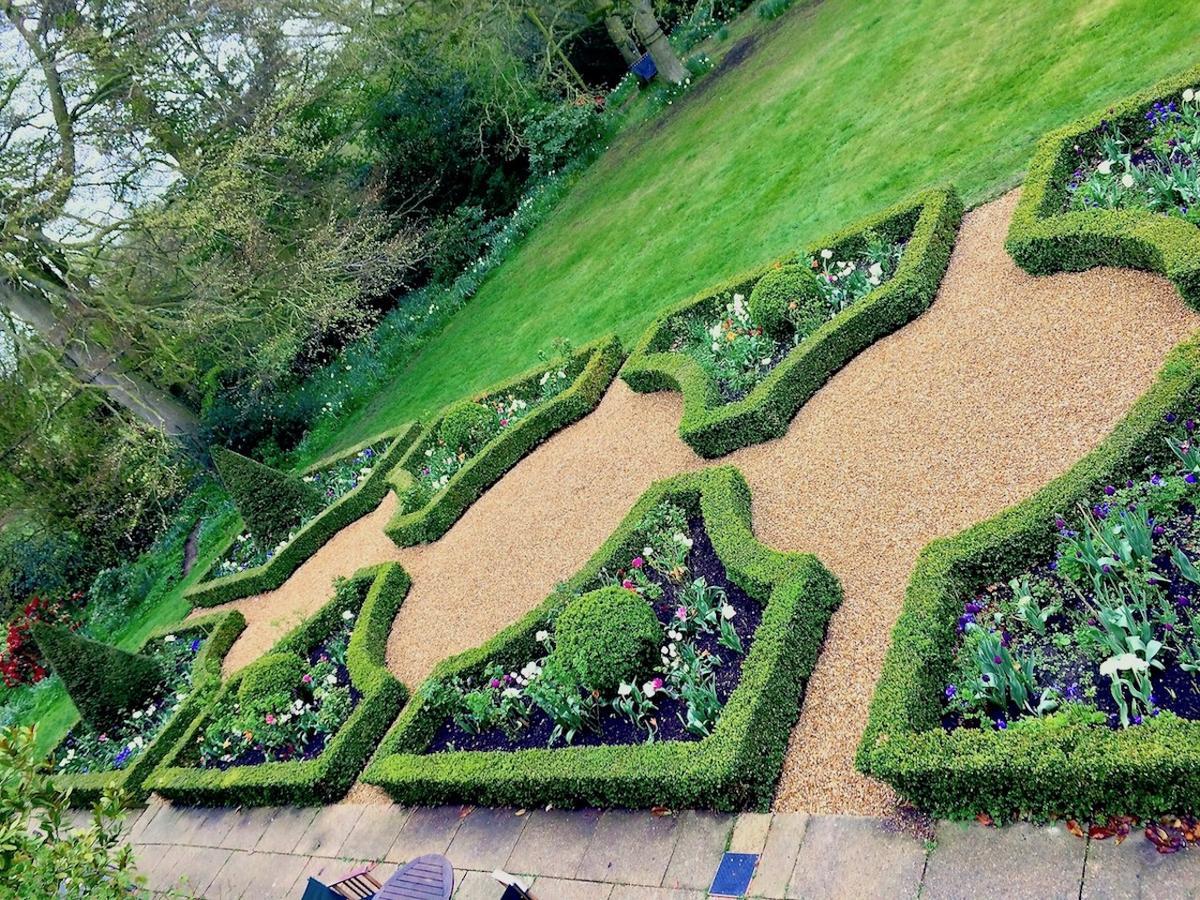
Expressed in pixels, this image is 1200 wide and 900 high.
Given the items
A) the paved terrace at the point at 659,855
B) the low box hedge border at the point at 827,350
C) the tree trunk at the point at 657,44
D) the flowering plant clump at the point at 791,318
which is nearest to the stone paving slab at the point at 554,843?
the paved terrace at the point at 659,855

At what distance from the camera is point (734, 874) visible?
4.93 m

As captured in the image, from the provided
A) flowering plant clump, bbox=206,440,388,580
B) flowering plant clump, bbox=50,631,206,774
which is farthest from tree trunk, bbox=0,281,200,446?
flowering plant clump, bbox=50,631,206,774

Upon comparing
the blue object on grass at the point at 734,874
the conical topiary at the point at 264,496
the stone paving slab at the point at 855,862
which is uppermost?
the conical topiary at the point at 264,496

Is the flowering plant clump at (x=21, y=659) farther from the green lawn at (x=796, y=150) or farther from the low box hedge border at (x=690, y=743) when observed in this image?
the low box hedge border at (x=690, y=743)

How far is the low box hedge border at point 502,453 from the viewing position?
11.4 metres

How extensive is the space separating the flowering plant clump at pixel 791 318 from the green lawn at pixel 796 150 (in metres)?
1.63

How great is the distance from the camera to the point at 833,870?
4621 mm

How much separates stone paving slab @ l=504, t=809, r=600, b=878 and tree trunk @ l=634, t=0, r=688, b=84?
2058 cm

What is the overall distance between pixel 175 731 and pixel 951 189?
35.7ft

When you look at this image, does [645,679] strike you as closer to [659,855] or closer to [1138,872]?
[659,855]

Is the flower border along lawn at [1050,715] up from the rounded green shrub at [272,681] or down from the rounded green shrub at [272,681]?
down

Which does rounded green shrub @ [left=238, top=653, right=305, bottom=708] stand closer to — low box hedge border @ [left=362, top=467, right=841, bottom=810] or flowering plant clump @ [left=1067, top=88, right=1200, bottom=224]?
low box hedge border @ [left=362, top=467, right=841, bottom=810]

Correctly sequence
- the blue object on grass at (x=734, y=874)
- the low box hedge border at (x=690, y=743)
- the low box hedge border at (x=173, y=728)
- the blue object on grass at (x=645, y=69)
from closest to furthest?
the blue object on grass at (x=734, y=874) → the low box hedge border at (x=690, y=743) → the low box hedge border at (x=173, y=728) → the blue object on grass at (x=645, y=69)

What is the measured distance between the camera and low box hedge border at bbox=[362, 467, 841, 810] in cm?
541
